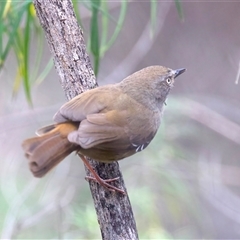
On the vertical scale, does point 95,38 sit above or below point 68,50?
above

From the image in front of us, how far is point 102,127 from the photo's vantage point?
2857mm

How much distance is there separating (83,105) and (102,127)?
17 cm

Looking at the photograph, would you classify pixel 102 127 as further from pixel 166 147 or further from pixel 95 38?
pixel 166 147

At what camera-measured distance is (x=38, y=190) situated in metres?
5.78

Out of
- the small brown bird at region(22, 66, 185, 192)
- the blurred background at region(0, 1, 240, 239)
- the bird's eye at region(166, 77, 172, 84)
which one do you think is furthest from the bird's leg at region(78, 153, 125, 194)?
the blurred background at region(0, 1, 240, 239)

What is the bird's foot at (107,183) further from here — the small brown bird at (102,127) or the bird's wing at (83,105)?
the bird's wing at (83,105)

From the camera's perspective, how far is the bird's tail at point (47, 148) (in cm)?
265

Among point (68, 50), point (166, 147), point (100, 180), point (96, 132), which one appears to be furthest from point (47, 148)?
point (166, 147)

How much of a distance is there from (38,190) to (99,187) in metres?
2.90

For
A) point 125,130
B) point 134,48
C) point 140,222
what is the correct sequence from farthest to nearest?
point 134,48 → point 140,222 → point 125,130

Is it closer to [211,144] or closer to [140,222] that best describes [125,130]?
[140,222]

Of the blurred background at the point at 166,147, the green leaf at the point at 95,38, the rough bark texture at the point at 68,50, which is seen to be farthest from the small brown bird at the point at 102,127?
the blurred background at the point at 166,147

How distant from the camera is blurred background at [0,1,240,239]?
4629 mm

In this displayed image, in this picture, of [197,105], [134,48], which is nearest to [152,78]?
[197,105]
